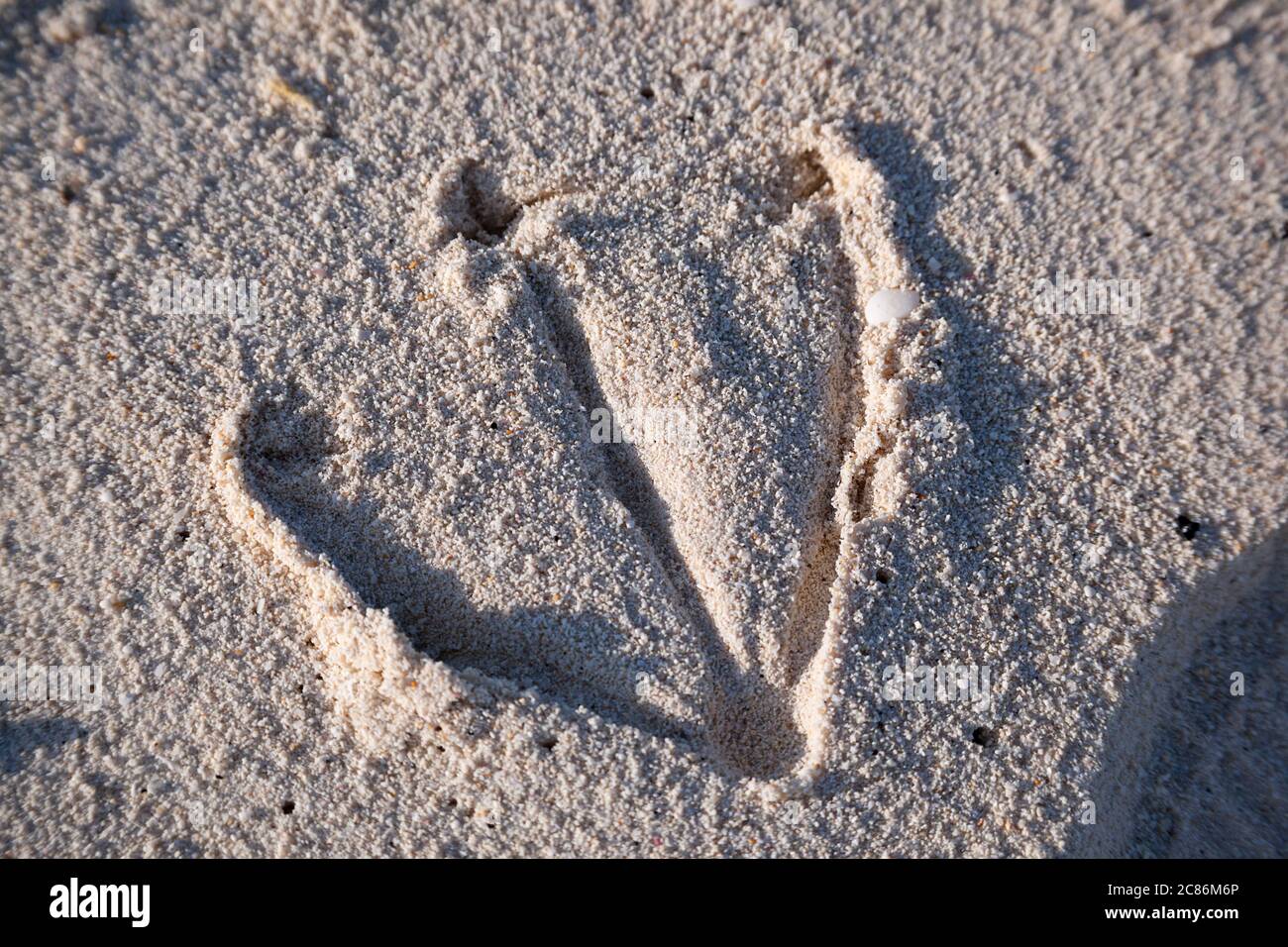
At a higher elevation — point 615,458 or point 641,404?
point 641,404

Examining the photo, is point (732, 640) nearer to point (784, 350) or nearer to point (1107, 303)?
point (784, 350)

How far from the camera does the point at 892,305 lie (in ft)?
6.70

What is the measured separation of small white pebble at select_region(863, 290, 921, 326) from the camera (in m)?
2.04

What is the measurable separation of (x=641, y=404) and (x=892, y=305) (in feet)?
2.28

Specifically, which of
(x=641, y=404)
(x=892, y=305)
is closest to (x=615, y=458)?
(x=641, y=404)

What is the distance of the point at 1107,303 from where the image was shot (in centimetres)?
205

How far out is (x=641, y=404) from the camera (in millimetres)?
2023

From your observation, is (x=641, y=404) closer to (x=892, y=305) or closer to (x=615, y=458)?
(x=615, y=458)

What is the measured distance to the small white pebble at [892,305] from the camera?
204cm

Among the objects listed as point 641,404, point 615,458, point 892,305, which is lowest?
point 615,458

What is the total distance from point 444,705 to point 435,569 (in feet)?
1.10

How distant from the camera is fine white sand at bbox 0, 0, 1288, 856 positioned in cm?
194

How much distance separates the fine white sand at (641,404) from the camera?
6.38 feet
